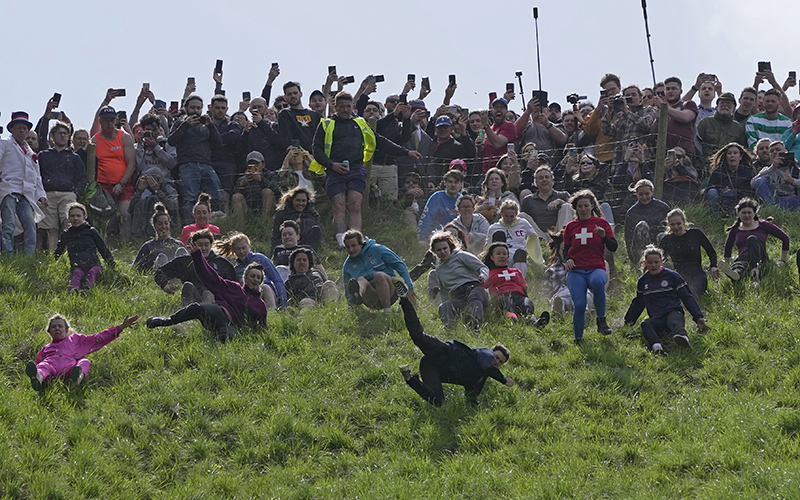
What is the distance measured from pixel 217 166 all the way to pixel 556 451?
8.89m

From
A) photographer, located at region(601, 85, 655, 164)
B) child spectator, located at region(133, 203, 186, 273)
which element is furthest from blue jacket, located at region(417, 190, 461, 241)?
child spectator, located at region(133, 203, 186, 273)

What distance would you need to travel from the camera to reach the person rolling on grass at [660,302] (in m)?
11.2

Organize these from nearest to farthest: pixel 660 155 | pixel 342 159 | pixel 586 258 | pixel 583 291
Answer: pixel 583 291 → pixel 586 258 → pixel 660 155 → pixel 342 159

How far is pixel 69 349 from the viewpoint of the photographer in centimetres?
1055

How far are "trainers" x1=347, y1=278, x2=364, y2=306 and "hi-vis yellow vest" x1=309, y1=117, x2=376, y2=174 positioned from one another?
380 centimetres

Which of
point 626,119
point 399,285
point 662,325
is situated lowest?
point 662,325

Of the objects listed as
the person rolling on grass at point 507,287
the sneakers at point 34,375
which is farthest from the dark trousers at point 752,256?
the sneakers at point 34,375

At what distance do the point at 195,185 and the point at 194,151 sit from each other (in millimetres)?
503

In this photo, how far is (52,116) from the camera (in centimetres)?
1667

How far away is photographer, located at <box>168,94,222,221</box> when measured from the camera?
52.1ft

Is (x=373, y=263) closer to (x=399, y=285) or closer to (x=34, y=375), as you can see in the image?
(x=399, y=285)

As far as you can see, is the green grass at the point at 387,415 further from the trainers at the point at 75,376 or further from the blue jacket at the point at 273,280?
the blue jacket at the point at 273,280

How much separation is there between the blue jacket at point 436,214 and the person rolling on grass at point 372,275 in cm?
258

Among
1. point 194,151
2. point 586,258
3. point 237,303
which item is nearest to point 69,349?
point 237,303
